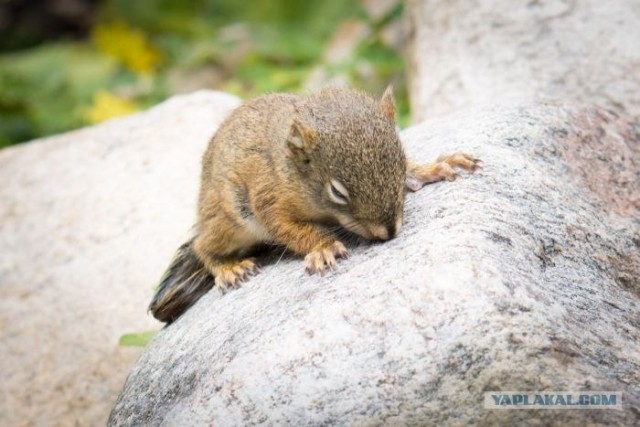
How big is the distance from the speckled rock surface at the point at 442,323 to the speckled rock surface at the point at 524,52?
199cm

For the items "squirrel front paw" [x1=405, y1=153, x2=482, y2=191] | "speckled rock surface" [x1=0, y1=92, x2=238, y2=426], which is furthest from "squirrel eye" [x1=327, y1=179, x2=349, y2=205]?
"speckled rock surface" [x1=0, y1=92, x2=238, y2=426]

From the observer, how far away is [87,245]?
5.82 meters

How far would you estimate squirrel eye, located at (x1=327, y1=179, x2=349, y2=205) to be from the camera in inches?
146

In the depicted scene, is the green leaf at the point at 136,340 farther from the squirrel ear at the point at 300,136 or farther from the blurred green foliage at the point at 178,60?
the blurred green foliage at the point at 178,60

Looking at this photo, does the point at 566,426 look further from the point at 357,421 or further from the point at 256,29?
the point at 256,29

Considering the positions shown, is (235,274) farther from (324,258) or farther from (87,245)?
(87,245)

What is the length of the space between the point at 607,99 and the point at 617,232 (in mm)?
2153

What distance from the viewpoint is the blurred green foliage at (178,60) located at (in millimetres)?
8289

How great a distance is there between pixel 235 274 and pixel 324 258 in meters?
0.83

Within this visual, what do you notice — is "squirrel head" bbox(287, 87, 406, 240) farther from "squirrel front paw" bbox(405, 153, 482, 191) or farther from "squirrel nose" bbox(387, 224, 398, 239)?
A: "squirrel front paw" bbox(405, 153, 482, 191)

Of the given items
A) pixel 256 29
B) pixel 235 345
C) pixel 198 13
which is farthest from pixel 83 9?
pixel 235 345

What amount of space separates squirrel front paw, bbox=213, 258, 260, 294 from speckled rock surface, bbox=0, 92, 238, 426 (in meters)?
1.14

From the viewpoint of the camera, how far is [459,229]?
3328 millimetres

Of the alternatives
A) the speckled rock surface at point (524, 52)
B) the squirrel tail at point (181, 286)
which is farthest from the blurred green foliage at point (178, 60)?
the squirrel tail at point (181, 286)
